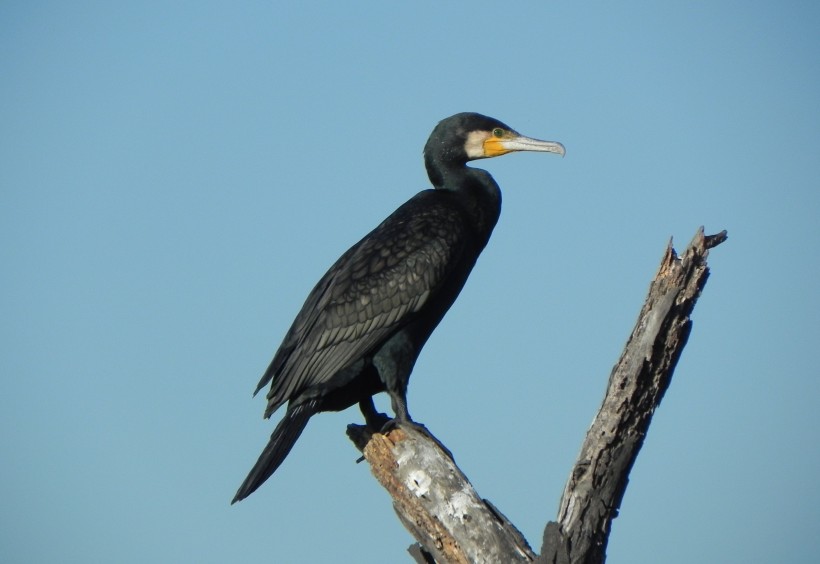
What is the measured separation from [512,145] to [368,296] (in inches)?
63.6

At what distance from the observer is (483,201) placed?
23.4 feet

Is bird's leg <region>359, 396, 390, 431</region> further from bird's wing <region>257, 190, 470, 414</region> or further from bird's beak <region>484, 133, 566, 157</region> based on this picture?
bird's beak <region>484, 133, 566, 157</region>

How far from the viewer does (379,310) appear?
656 cm

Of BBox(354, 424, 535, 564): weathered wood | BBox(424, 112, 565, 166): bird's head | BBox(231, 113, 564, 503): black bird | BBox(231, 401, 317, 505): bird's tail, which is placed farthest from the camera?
BBox(424, 112, 565, 166): bird's head

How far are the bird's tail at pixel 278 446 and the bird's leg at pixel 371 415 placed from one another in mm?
373

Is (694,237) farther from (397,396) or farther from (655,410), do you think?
(397,396)

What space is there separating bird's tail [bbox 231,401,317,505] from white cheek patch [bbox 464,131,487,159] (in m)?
2.07

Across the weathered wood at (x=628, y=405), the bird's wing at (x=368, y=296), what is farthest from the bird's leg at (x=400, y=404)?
the weathered wood at (x=628, y=405)

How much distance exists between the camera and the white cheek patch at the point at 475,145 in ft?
24.3

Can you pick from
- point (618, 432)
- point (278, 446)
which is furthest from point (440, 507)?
point (278, 446)

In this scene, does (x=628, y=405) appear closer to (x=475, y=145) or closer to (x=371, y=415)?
(x=371, y=415)

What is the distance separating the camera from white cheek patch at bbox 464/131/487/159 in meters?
7.42

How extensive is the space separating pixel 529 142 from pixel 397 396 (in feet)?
7.00

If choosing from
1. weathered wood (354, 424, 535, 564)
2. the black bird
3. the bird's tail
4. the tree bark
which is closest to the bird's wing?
the black bird
